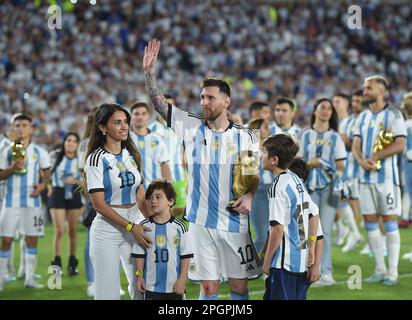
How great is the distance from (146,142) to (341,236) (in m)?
4.15

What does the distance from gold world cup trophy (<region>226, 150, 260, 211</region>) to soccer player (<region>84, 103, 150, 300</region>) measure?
0.72 m

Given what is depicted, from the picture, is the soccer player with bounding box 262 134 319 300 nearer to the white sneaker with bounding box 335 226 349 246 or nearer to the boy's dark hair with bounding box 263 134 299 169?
the boy's dark hair with bounding box 263 134 299 169

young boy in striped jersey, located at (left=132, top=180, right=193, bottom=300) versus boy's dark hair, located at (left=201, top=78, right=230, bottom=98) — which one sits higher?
boy's dark hair, located at (left=201, top=78, right=230, bottom=98)

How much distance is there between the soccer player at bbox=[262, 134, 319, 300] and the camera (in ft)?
18.8

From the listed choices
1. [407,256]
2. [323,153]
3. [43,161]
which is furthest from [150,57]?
[407,256]

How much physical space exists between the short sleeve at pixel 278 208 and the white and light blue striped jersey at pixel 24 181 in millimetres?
3844

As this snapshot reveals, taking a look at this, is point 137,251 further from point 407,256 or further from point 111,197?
point 407,256

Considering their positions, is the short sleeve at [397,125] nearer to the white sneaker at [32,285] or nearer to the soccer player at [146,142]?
the soccer player at [146,142]

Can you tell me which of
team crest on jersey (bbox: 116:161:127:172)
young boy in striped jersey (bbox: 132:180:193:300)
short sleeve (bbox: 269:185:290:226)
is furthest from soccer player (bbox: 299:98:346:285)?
team crest on jersey (bbox: 116:161:127:172)

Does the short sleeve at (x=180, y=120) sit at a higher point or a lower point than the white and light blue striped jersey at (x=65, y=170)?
higher

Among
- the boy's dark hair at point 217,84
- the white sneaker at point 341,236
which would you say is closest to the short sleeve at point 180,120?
the boy's dark hair at point 217,84

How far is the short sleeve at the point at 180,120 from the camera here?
608cm

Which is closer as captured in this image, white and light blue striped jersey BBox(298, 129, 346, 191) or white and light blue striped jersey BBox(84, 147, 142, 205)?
white and light blue striped jersey BBox(84, 147, 142, 205)
